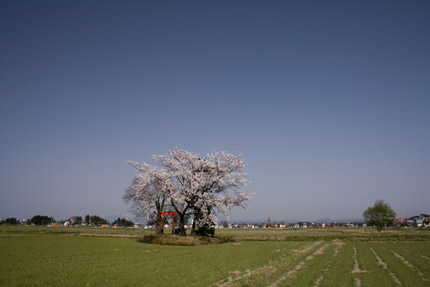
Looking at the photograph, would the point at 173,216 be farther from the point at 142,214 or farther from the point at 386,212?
the point at 386,212

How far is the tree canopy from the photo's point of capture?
105456 mm

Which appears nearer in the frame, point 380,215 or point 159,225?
point 159,225

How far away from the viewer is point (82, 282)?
475 inches

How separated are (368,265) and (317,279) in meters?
7.13

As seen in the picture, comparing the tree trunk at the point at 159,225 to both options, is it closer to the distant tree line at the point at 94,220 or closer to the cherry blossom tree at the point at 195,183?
the cherry blossom tree at the point at 195,183

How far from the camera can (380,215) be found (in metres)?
107

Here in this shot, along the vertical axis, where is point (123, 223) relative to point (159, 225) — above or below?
below

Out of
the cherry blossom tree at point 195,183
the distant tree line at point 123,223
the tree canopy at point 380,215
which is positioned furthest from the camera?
the distant tree line at point 123,223

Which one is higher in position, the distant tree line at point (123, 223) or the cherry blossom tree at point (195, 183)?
the cherry blossom tree at point (195, 183)

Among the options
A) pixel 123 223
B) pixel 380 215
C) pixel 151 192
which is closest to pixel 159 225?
pixel 151 192

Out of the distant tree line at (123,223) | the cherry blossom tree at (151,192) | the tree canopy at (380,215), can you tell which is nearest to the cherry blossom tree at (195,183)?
the cherry blossom tree at (151,192)

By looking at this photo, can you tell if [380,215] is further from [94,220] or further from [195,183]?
[94,220]

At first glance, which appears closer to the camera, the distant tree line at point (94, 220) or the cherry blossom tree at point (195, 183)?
the cherry blossom tree at point (195, 183)

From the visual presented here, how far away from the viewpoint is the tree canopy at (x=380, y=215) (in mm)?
105456
